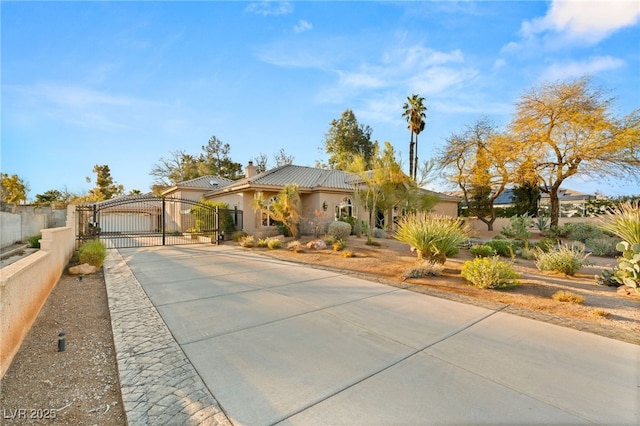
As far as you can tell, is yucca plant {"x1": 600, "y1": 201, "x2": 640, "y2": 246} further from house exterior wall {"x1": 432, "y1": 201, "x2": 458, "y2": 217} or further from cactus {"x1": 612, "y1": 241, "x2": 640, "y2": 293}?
house exterior wall {"x1": 432, "y1": 201, "x2": 458, "y2": 217}

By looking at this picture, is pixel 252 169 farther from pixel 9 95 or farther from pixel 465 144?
pixel 465 144

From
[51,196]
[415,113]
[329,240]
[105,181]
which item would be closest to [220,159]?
[105,181]

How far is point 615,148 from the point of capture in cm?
1811

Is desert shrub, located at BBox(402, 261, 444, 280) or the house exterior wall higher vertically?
the house exterior wall

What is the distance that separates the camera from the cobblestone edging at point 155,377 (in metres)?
2.70

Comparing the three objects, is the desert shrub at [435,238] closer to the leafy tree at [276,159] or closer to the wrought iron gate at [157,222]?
the wrought iron gate at [157,222]

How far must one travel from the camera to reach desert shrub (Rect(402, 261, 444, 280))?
8.40m

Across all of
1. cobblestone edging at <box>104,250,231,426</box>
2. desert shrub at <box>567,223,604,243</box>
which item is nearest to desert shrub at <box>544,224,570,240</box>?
desert shrub at <box>567,223,604,243</box>

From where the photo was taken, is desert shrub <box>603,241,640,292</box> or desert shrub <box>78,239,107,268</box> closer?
desert shrub <box>603,241,640,292</box>

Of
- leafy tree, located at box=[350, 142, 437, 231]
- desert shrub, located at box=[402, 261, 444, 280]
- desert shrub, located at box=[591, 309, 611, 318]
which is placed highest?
leafy tree, located at box=[350, 142, 437, 231]

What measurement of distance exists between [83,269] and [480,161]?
25.9 meters

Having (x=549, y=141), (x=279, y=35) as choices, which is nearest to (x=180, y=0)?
(x=279, y=35)

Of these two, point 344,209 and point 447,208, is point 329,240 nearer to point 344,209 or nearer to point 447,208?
point 344,209

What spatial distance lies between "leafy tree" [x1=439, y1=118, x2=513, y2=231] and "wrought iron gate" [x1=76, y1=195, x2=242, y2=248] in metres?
19.0
